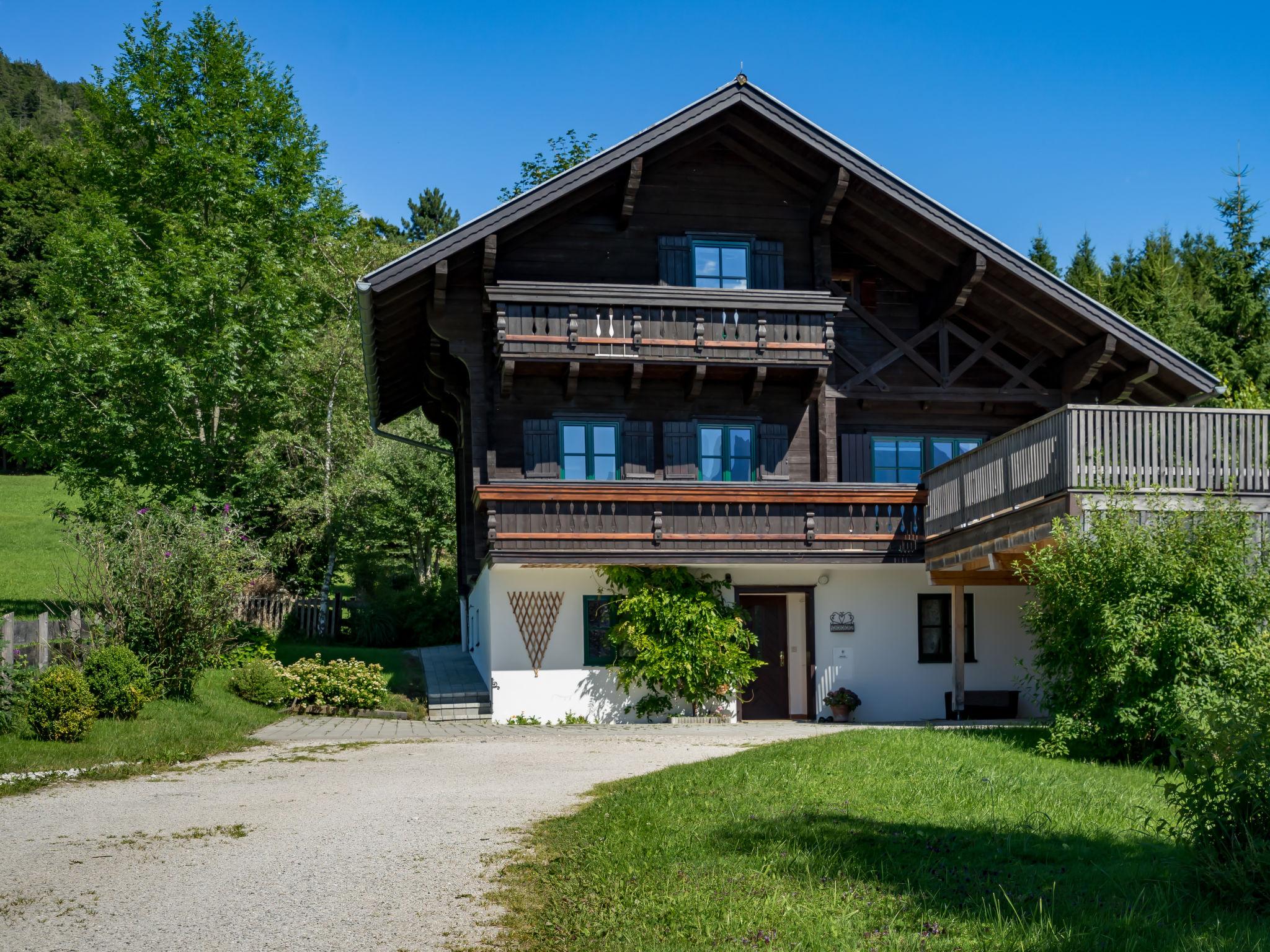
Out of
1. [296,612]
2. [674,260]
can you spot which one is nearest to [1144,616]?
[674,260]

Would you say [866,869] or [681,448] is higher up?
[681,448]

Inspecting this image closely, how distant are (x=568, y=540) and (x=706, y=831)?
11.8m

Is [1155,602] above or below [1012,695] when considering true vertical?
above

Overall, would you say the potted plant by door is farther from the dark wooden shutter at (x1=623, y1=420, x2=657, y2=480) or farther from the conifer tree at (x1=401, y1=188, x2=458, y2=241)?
the conifer tree at (x1=401, y1=188, x2=458, y2=241)

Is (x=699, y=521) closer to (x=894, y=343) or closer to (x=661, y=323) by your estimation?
(x=661, y=323)

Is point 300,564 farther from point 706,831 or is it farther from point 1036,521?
point 706,831

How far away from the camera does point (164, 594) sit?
18953 mm

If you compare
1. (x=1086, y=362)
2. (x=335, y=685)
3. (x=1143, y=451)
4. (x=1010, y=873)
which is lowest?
(x=335, y=685)

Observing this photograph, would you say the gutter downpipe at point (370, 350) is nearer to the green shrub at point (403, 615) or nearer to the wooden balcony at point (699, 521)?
the wooden balcony at point (699, 521)

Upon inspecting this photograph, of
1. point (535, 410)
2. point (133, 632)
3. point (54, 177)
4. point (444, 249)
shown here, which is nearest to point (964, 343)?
point (535, 410)

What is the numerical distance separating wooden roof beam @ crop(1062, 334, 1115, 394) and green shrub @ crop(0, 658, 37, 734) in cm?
1859

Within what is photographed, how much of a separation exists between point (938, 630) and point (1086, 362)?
5.90 metres

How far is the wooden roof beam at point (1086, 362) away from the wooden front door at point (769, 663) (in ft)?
24.0

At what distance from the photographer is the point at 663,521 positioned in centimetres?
2139
